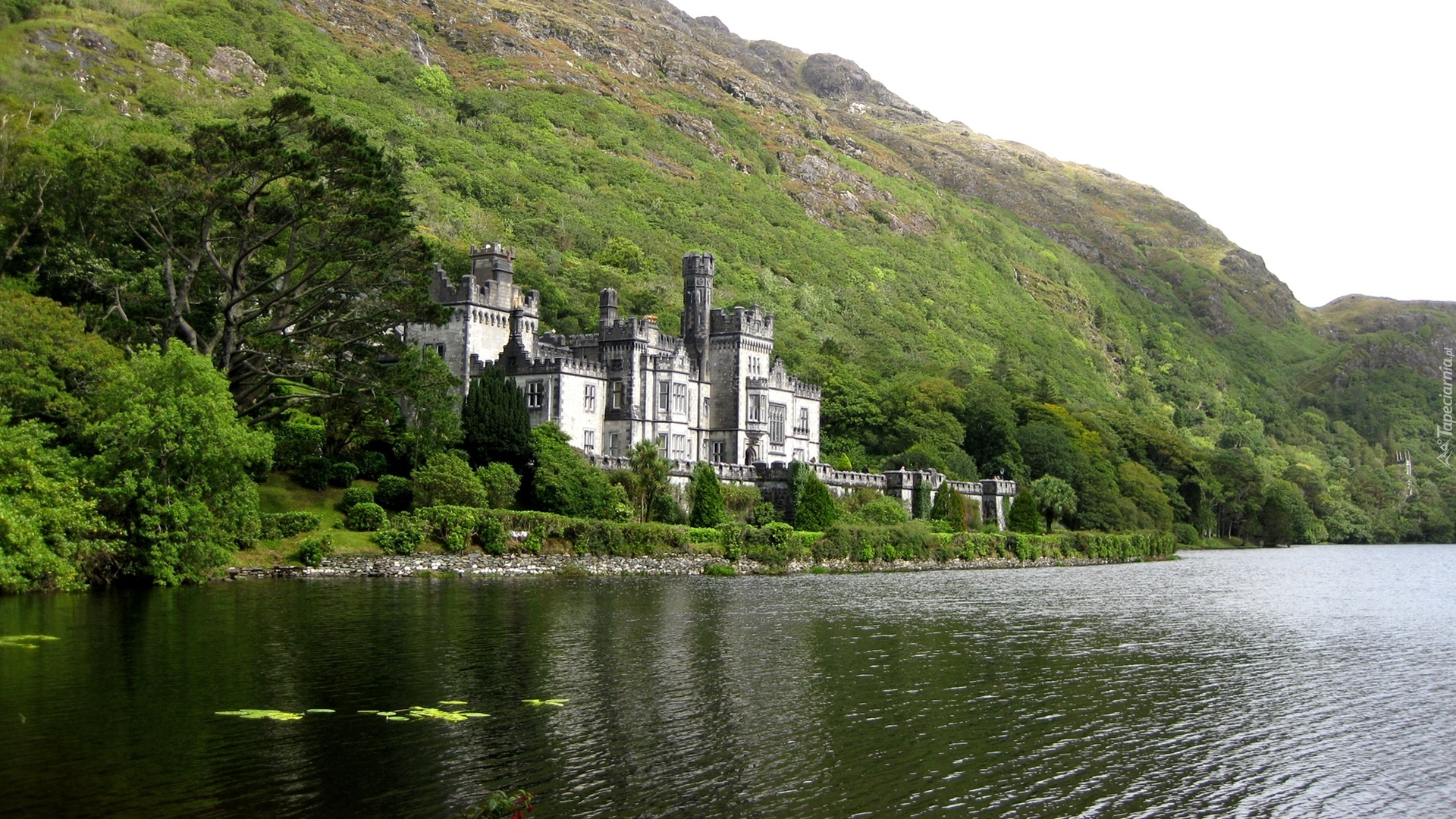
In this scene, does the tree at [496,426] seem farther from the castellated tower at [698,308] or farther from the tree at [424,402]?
the castellated tower at [698,308]

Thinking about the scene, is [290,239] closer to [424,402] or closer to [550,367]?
[424,402]

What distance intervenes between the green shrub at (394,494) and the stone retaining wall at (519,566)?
17.6 feet

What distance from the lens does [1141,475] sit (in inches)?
4171

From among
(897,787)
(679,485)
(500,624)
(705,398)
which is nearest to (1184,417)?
(705,398)

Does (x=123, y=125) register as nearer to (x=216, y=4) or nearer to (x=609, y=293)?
(x=609, y=293)

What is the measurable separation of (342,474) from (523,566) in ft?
32.9

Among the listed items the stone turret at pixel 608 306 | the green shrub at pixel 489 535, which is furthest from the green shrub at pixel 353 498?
the stone turret at pixel 608 306

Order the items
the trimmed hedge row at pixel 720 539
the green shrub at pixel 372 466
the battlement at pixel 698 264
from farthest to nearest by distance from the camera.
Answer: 1. the battlement at pixel 698 264
2. the green shrub at pixel 372 466
3. the trimmed hedge row at pixel 720 539

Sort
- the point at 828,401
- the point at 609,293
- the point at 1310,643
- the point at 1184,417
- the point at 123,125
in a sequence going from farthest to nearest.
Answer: the point at 1184,417
the point at 828,401
the point at 123,125
the point at 609,293
the point at 1310,643

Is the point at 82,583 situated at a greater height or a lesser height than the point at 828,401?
lesser

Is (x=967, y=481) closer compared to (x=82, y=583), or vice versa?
(x=82, y=583)

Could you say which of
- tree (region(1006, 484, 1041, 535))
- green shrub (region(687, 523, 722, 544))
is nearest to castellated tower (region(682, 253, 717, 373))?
green shrub (region(687, 523, 722, 544))

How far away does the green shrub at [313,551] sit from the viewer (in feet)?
165

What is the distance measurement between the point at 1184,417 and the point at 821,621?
6140 inches
